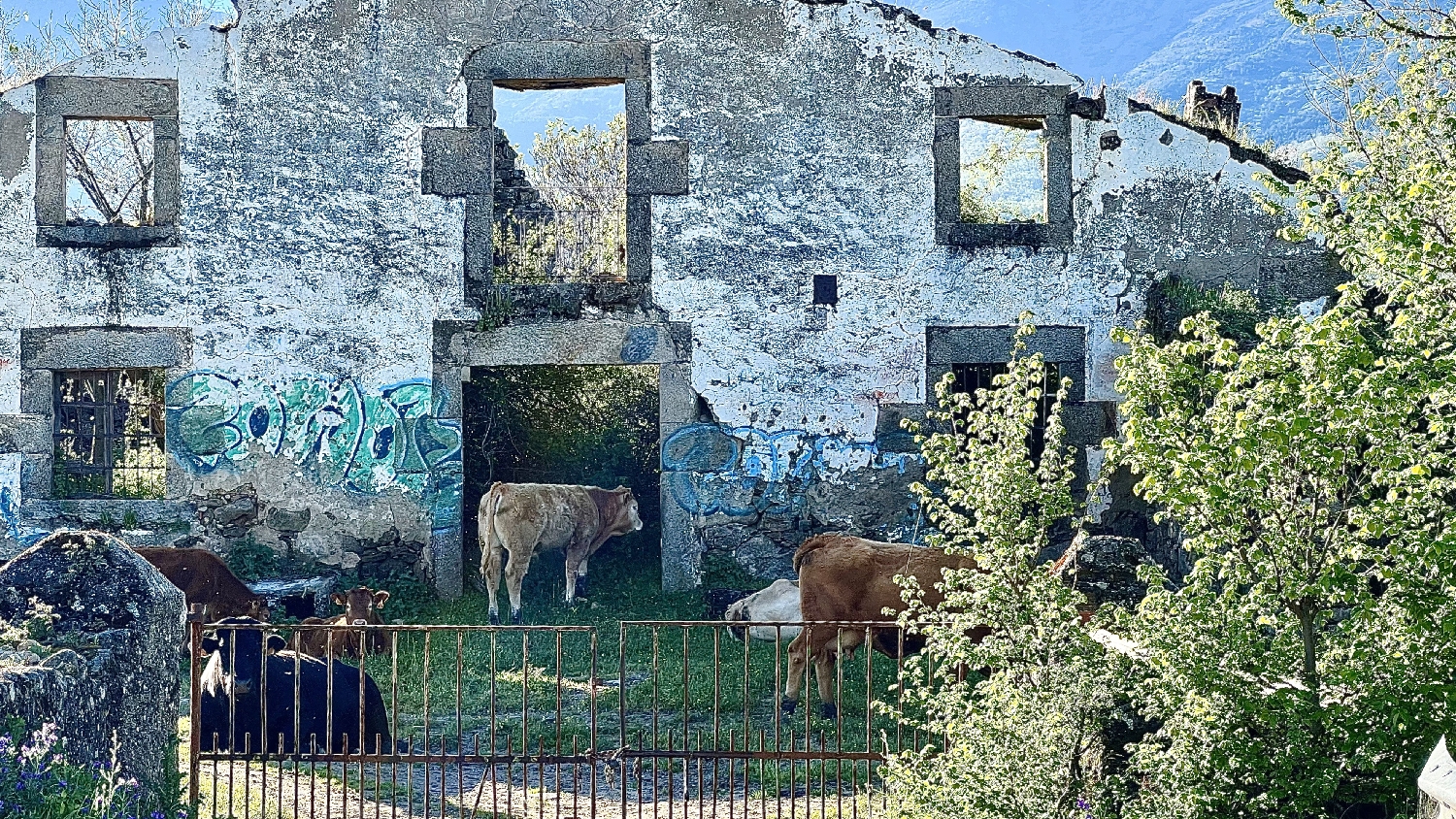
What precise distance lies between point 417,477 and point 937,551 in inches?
198

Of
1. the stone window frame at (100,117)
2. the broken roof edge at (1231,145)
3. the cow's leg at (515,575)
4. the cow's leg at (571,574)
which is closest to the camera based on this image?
the cow's leg at (515,575)

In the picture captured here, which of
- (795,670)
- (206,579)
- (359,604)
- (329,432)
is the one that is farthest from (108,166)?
(795,670)

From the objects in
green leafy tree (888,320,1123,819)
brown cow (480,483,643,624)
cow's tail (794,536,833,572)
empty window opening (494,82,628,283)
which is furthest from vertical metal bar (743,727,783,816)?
empty window opening (494,82,628,283)

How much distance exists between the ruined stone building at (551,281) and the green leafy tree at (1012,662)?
701 cm

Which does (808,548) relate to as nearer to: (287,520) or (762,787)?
(762,787)

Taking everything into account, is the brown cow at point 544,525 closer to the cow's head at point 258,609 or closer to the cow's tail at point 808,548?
the cow's head at point 258,609

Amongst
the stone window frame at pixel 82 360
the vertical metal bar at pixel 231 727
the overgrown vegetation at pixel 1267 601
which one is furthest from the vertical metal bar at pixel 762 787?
the stone window frame at pixel 82 360

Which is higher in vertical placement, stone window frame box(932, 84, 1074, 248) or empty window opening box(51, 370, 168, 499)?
stone window frame box(932, 84, 1074, 248)

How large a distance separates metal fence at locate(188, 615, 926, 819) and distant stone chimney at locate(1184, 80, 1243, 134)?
22.4ft

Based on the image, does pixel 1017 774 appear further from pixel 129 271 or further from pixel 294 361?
pixel 129 271

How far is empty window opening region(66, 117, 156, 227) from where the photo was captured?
67.3ft

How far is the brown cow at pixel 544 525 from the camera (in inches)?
509

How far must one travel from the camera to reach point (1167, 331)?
43.1 ft

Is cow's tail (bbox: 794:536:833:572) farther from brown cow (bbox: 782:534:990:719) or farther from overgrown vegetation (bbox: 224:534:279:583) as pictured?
overgrown vegetation (bbox: 224:534:279:583)
